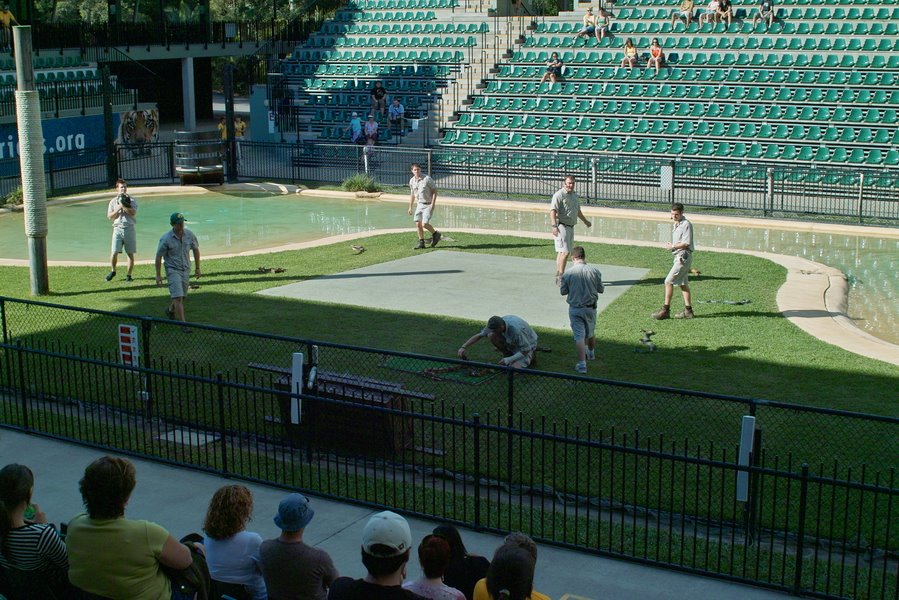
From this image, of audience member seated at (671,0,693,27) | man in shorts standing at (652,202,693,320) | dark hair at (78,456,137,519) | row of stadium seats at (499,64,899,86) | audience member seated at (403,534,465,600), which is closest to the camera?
Result: audience member seated at (403,534,465,600)

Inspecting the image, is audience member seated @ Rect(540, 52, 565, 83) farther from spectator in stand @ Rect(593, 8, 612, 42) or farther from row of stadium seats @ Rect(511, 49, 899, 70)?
spectator in stand @ Rect(593, 8, 612, 42)

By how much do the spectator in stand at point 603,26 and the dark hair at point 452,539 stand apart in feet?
112

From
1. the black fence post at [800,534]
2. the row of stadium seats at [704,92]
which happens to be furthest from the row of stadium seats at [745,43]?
the black fence post at [800,534]

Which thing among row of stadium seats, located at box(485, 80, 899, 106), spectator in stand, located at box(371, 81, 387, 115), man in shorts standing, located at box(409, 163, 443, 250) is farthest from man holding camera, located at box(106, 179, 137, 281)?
spectator in stand, located at box(371, 81, 387, 115)

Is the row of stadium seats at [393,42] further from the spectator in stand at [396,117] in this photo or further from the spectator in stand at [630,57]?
the spectator in stand at [630,57]

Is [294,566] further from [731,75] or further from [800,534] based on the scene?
[731,75]

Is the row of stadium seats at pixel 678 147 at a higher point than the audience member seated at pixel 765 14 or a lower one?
lower

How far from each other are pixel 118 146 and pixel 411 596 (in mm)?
29036

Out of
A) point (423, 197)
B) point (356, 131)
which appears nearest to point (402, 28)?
point (356, 131)

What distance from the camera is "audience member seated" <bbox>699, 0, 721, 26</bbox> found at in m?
37.9

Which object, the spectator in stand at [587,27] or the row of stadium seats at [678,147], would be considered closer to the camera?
the row of stadium seats at [678,147]

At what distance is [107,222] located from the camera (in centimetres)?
2727

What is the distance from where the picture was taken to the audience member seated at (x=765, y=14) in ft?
120

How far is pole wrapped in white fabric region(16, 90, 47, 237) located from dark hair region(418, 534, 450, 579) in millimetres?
14234
